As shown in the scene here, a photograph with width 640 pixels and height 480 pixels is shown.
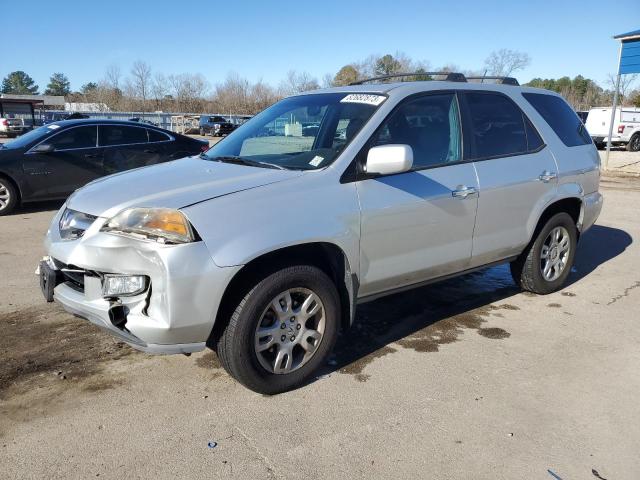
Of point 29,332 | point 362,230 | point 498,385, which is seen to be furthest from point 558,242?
point 29,332

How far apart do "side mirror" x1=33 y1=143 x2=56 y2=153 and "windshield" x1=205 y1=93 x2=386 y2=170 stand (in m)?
5.44

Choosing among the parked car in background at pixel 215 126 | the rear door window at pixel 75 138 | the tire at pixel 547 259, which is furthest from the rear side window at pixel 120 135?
the parked car in background at pixel 215 126

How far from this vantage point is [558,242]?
512 cm

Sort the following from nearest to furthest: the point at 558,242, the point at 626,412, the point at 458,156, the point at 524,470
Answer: the point at 524,470 → the point at 626,412 → the point at 458,156 → the point at 558,242

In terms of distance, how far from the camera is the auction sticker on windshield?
3773 mm

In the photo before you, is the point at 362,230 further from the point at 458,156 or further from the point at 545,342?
the point at 545,342

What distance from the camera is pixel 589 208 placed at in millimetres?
5305

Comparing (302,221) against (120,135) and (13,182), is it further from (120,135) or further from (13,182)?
(13,182)

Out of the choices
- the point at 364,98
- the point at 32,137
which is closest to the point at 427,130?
the point at 364,98

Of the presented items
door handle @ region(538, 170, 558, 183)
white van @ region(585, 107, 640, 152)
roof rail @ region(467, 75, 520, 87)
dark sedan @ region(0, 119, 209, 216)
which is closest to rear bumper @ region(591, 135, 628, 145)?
white van @ region(585, 107, 640, 152)

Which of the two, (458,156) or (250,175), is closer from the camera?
(250,175)

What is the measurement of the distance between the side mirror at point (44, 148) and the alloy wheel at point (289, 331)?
701cm

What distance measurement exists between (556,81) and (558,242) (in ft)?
284

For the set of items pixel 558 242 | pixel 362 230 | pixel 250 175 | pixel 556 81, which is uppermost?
Answer: pixel 556 81
